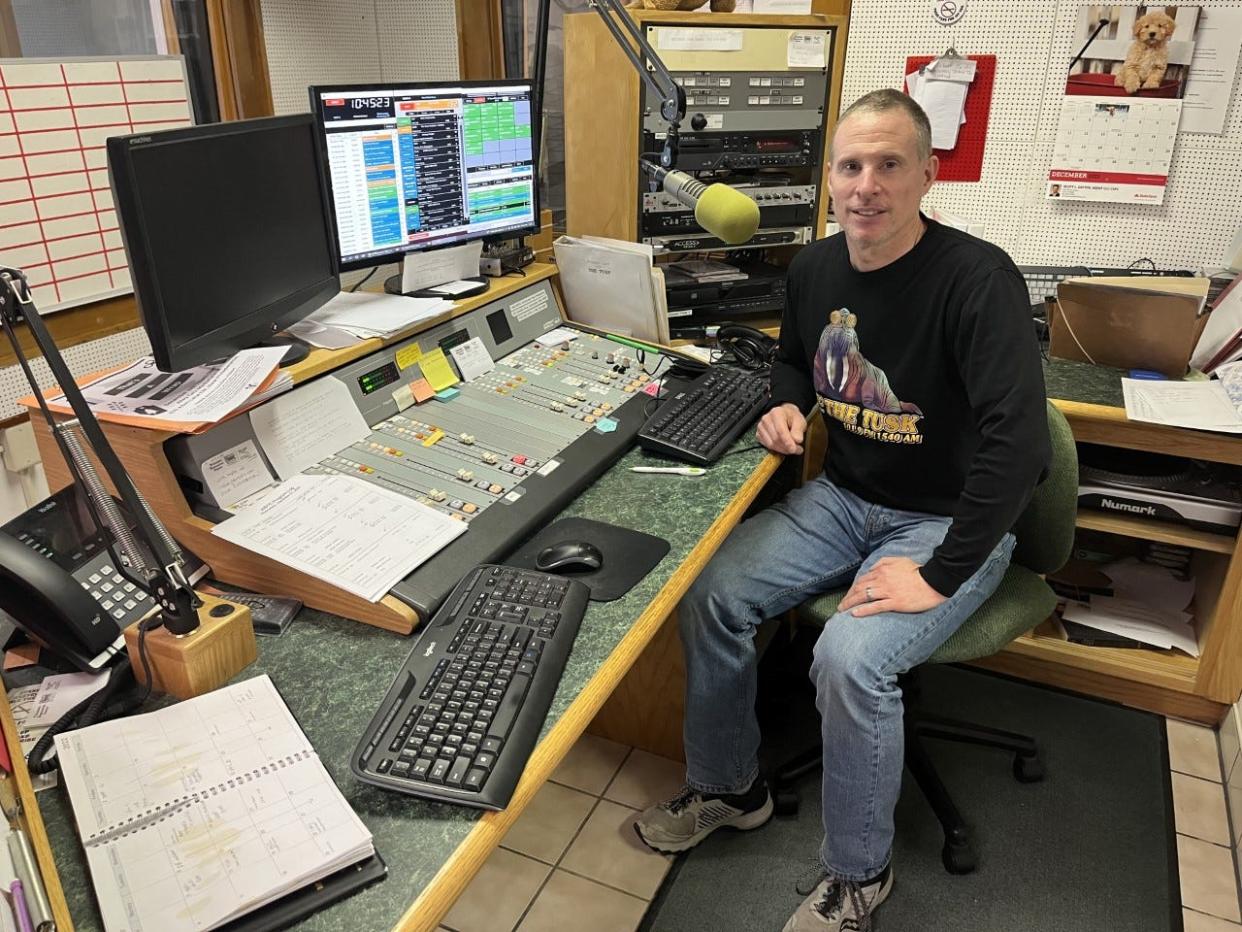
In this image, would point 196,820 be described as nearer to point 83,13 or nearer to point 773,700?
point 773,700

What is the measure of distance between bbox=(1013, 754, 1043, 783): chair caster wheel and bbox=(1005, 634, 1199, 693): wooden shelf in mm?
270

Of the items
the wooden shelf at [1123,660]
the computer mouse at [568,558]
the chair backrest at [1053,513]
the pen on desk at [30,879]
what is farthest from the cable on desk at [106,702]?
the wooden shelf at [1123,660]

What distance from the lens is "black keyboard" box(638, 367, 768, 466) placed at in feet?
5.47

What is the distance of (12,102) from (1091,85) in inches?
94.5

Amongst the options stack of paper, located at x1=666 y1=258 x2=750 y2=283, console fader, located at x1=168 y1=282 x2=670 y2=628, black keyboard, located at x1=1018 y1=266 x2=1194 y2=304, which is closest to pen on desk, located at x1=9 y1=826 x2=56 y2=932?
console fader, located at x1=168 y1=282 x2=670 y2=628

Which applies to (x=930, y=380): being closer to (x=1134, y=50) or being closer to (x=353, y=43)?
(x=1134, y=50)

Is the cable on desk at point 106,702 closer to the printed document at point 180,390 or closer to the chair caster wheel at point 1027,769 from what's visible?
the printed document at point 180,390

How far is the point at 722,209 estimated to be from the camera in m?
1.73

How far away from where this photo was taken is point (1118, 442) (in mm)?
1993

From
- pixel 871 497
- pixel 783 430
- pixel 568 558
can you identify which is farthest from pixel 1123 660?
pixel 568 558

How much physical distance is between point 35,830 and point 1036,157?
252 cm

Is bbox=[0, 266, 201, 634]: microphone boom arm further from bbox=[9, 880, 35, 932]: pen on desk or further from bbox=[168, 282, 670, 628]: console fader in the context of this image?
bbox=[9, 880, 35, 932]: pen on desk

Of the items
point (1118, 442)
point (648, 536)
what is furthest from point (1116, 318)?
point (648, 536)

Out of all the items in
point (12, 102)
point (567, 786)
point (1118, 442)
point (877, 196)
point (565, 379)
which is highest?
point (12, 102)
